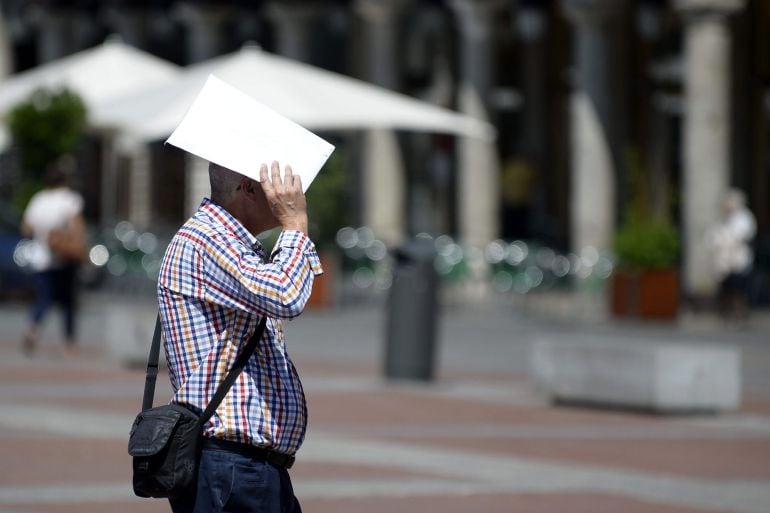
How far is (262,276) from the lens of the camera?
4.64 meters

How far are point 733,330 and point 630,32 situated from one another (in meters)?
12.3

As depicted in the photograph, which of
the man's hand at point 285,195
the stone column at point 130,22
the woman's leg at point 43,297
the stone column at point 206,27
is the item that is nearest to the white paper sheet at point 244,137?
the man's hand at point 285,195

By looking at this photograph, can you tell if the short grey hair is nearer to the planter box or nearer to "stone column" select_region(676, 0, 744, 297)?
"stone column" select_region(676, 0, 744, 297)

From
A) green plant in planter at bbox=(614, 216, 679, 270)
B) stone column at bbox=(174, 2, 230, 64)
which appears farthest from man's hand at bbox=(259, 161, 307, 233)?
stone column at bbox=(174, 2, 230, 64)

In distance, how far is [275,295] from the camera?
4621 millimetres

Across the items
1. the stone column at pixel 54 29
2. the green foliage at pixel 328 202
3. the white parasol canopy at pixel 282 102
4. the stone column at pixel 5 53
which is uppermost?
the stone column at pixel 54 29

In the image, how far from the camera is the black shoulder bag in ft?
15.2

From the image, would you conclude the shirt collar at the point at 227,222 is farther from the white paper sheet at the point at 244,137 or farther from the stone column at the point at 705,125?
the stone column at the point at 705,125

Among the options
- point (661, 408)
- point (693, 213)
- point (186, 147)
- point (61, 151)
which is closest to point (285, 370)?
point (186, 147)

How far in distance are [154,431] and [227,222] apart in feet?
1.76

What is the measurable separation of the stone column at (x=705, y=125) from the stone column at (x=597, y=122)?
3.14 meters

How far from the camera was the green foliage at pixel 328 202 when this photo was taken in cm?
2698

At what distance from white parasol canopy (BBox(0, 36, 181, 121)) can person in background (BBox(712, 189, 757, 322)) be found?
7115 millimetres

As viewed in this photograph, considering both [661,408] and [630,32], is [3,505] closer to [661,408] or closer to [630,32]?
[661,408]
